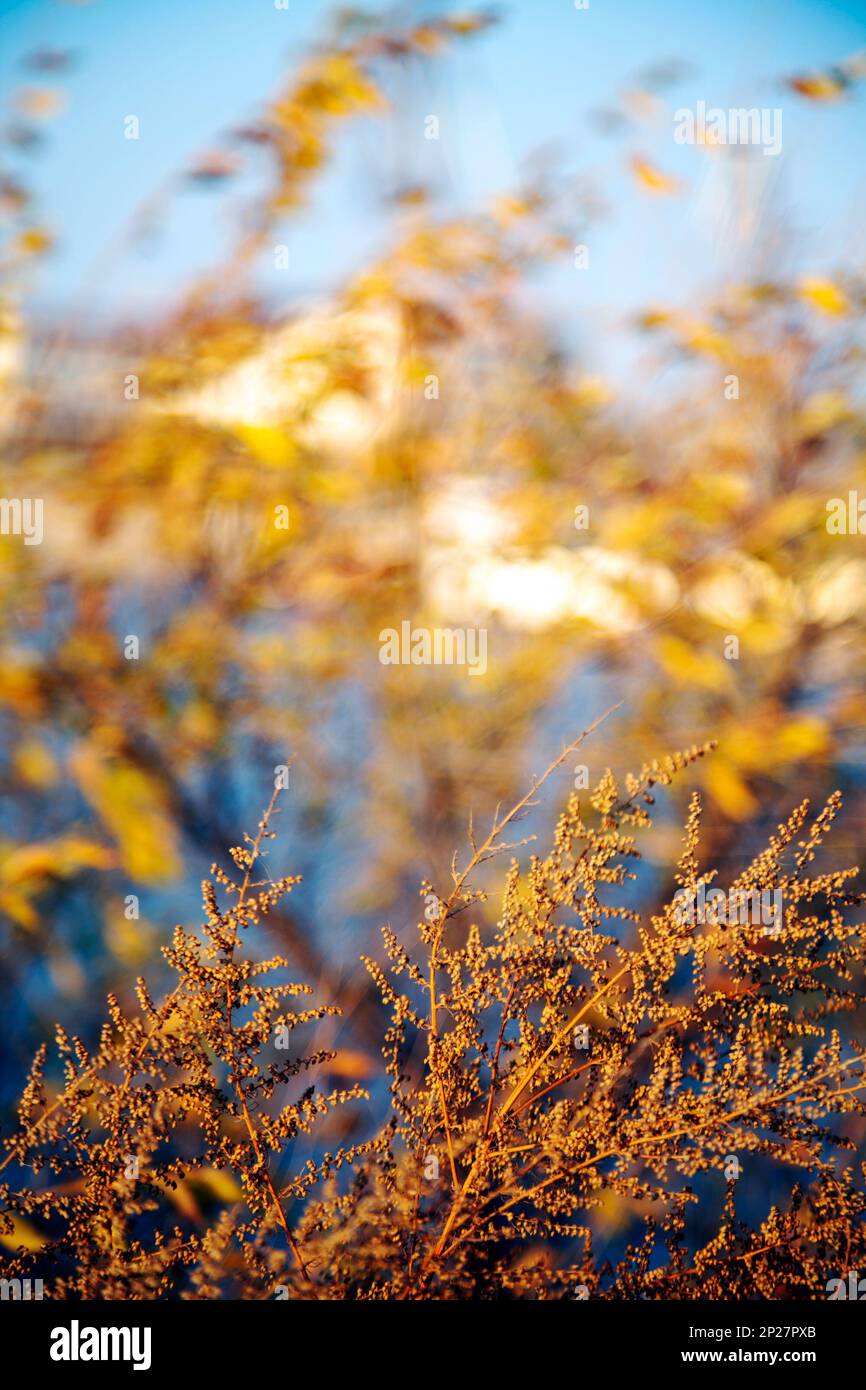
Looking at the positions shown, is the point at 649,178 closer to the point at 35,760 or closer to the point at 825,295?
the point at 825,295

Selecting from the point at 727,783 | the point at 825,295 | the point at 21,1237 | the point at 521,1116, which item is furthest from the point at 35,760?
the point at 825,295

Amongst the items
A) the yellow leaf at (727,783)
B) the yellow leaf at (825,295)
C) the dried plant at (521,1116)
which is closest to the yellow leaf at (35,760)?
the dried plant at (521,1116)

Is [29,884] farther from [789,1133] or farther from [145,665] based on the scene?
[789,1133]

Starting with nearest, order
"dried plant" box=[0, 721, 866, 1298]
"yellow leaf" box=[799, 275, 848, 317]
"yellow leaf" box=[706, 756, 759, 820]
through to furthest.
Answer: "dried plant" box=[0, 721, 866, 1298], "yellow leaf" box=[799, 275, 848, 317], "yellow leaf" box=[706, 756, 759, 820]

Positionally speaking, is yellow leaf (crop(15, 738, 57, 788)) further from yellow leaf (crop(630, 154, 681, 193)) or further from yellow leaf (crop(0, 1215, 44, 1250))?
yellow leaf (crop(630, 154, 681, 193))

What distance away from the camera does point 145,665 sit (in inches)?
65.2

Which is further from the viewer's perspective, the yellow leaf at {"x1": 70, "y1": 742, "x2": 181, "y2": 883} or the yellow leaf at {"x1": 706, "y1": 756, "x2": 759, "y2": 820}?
the yellow leaf at {"x1": 706, "y1": 756, "x2": 759, "y2": 820}

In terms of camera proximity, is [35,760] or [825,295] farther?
[35,760]

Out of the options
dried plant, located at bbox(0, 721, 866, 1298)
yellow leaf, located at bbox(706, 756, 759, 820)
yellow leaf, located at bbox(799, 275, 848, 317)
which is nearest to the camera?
dried plant, located at bbox(0, 721, 866, 1298)

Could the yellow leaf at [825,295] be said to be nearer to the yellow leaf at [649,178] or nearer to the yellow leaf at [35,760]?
the yellow leaf at [649,178]

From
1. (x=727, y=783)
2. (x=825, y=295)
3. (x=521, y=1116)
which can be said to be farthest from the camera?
(x=727, y=783)

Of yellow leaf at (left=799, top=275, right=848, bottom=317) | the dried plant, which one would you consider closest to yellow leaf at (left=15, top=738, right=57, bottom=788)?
the dried plant

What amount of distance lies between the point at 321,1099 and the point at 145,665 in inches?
36.2
